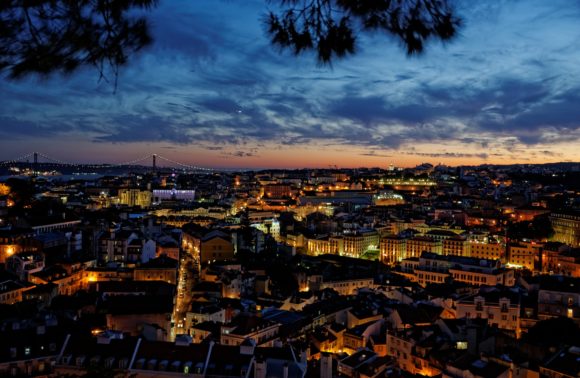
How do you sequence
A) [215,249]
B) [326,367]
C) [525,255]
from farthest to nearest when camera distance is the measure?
[525,255], [215,249], [326,367]

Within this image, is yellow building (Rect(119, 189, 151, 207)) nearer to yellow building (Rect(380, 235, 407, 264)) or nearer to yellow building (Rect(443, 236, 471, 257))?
yellow building (Rect(380, 235, 407, 264))

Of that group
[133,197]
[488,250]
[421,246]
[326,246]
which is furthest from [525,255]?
[133,197]

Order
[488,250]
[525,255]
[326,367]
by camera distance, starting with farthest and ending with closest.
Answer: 1. [488,250]
2. [525,255]
3. [326,367]

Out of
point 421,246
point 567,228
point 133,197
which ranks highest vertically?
point 567,228

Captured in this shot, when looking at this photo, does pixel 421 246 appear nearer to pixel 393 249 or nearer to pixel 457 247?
pixel 393 249

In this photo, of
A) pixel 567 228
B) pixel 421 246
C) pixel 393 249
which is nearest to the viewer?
pixel 421 246

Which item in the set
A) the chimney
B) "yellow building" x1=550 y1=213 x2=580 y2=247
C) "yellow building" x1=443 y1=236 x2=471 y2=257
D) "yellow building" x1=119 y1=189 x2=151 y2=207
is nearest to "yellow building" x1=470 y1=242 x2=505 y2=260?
"yellow building" x1=443 y1=236 x2=471 y2=257

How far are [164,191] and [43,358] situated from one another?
48264 mm

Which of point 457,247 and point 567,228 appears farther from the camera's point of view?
point 567,228

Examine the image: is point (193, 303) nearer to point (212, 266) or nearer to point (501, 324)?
point (212, 266)

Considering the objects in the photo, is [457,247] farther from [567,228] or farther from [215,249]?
[215,249]

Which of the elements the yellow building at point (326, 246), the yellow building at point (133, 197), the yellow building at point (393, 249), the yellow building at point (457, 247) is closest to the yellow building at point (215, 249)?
the yellow building at point (326, 246)

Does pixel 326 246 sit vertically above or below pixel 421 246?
below

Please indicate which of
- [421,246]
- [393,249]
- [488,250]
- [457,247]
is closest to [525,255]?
[488,250]
